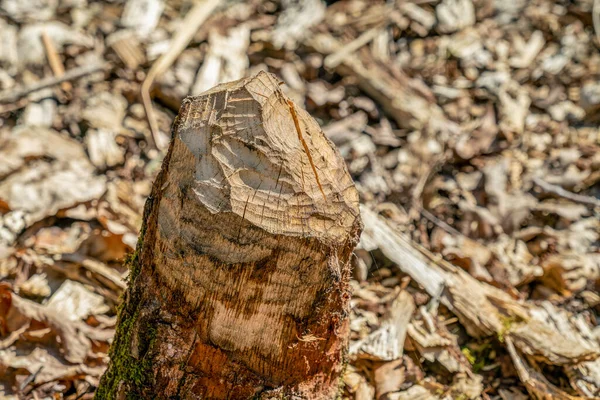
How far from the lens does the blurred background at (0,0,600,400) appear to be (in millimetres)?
2584

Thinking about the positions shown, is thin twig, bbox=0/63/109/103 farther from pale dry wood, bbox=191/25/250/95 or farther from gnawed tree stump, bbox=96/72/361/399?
gnawed tree stump, bbox=96/72/361/399

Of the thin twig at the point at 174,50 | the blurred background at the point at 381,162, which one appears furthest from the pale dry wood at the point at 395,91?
the thin twig at the point at 174,50

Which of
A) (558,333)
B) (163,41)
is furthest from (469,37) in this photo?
(558,333)

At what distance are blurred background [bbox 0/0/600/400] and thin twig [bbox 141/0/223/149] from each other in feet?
0.06

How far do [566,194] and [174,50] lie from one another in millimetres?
3304

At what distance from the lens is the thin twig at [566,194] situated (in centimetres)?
378

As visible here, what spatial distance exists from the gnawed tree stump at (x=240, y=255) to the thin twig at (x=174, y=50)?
102 inches

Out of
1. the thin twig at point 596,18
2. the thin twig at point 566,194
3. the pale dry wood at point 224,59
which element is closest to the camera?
the thin twig at point 566,194

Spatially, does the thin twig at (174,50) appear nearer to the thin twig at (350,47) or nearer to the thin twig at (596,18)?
the thin twig at (350,47)

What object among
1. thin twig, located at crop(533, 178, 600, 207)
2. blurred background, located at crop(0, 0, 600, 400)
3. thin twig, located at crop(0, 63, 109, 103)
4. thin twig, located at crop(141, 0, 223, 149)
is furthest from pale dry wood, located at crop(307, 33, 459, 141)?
thin twig, located at crop(0, 63, 109, 103)

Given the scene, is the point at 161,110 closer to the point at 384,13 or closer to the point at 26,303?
the point at 26,303

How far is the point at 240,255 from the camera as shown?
1.41 m

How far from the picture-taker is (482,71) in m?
4.95

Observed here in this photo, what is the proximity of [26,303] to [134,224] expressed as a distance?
81 cm
